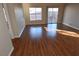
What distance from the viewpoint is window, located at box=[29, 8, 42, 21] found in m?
7.53

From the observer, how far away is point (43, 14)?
7.70 m

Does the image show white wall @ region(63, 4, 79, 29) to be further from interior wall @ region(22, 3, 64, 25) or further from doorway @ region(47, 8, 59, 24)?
doorway @ region(47, 8, 59, 24)

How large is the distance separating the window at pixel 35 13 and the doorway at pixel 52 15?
2.93 ft

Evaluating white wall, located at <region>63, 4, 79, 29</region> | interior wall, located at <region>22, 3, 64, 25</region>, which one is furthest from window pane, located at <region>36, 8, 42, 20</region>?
white wall, located at <region>63, 4, 79, 29</region>

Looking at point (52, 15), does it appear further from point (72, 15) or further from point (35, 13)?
point (72, 15)

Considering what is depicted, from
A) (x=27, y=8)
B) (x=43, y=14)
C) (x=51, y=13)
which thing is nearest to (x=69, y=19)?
(x=51, y=13)

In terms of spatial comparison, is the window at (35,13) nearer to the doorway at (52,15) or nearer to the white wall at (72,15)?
the doorway at (52,15)

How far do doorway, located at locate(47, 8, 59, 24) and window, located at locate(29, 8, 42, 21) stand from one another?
894mm

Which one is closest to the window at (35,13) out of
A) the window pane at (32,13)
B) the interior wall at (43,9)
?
the window pane at (32,13)

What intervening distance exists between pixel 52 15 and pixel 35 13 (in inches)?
64.9

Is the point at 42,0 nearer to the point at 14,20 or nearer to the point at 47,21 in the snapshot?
the point at 14,20

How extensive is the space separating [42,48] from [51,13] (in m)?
5.17

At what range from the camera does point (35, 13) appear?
7.61 metres

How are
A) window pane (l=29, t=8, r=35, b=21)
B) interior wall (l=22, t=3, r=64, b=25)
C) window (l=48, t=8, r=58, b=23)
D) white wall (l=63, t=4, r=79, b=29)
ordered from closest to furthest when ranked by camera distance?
white wall (l=63, t=4, r=79, b=29), interior wall (l=22, t=3, r=64, b=25), window pane (l=29, t=8, r=35, b=21), window (l=48, t=8, r=58, b=23)
